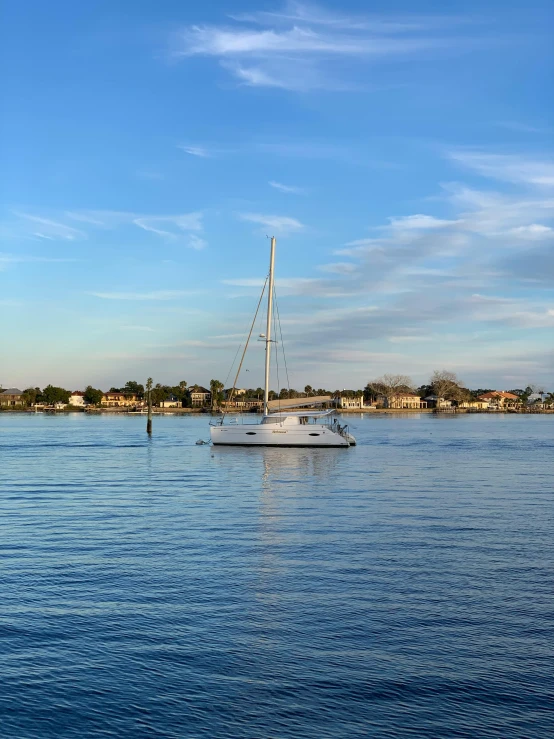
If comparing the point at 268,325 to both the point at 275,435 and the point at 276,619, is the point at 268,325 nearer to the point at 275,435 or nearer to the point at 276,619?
the point at 275,435

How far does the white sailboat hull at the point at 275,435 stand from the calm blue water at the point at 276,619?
33.9 m

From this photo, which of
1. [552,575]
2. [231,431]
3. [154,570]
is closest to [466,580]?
[552,575]

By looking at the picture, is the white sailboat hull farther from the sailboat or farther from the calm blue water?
the calm blue water

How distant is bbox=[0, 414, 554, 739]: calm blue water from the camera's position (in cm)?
984

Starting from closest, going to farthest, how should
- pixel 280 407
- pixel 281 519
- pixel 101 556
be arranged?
pixel 101 556, pixel 281 519, pixel 280 407

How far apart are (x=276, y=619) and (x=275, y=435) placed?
5089cm

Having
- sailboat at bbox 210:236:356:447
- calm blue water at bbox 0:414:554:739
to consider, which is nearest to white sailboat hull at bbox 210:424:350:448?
sailboat at bbox 210:236:356:447

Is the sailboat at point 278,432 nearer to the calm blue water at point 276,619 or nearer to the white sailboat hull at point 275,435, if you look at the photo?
the white sailboat hull at point 275,435

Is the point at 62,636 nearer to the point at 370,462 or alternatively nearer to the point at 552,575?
the point at 552,575

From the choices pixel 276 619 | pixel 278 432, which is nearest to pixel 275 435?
pixel 278 432

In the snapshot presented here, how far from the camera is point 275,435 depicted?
64688mm

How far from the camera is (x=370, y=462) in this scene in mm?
54906

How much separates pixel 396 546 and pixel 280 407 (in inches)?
1982

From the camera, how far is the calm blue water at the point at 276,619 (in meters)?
9.84
